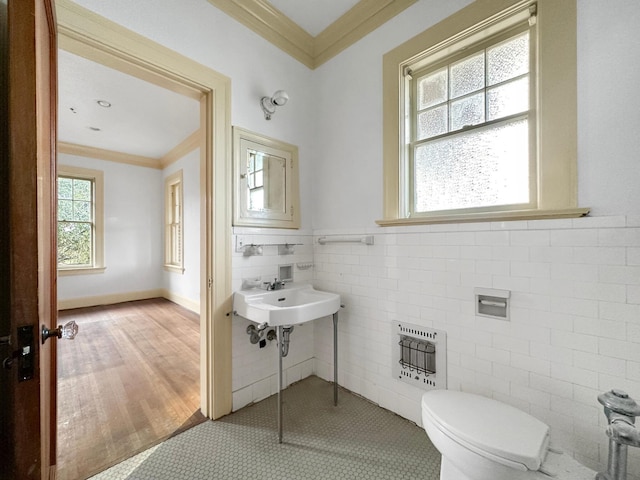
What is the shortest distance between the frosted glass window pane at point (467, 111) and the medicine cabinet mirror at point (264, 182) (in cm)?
121

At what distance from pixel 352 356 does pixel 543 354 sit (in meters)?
1.20

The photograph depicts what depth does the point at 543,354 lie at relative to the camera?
1.32 m

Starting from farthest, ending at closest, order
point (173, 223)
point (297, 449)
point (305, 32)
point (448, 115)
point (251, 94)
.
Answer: point (173, 223) < point (305, 32) < point (251, 94) < point (448, 115) < point (297, 449)

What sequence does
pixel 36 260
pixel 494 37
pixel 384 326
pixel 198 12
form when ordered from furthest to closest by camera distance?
pixel 384 326 → pixel 198 12 → pixel 494 37 → pixel 36 260

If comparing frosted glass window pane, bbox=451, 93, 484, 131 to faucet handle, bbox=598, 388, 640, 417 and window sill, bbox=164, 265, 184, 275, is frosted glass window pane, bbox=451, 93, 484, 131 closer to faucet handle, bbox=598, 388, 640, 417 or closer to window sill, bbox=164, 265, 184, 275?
faucet handle, bbox=598, 388, 640, 417

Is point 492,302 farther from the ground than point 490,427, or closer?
farther from the ground

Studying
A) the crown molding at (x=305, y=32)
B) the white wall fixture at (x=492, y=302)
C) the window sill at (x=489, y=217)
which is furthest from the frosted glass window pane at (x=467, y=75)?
the white wall fixture at (x=492, y=302)

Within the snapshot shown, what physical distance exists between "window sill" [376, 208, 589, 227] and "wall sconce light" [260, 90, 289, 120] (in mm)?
1111

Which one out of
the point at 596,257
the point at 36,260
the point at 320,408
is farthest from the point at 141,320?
the point at 596,257

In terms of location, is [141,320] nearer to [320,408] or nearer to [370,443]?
[320,408]

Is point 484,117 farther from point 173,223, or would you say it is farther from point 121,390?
point 173,223

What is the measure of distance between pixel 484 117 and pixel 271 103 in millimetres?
1441

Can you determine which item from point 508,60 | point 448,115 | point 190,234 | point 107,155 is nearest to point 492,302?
point 448,115

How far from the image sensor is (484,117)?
158cm
